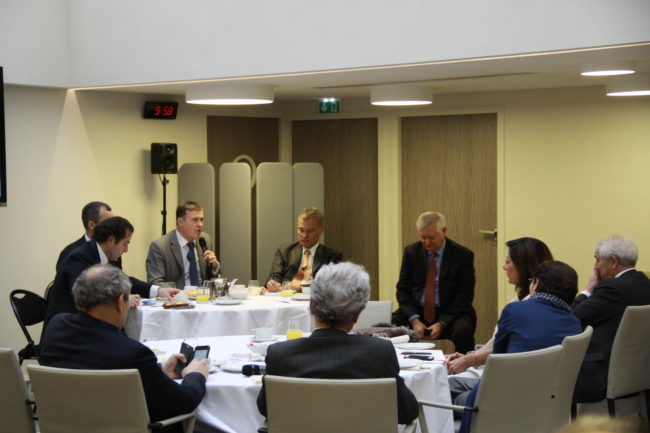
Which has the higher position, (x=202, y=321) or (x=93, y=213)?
(x=93, y=213)

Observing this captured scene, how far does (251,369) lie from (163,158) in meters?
4.71

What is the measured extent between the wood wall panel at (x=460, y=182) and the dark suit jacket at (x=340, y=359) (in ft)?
18.4

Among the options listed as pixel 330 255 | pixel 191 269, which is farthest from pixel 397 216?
pixel 191 269

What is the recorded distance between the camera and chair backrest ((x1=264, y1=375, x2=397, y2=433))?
3496 mm

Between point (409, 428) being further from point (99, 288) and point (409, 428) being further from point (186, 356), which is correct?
point (99, 288)

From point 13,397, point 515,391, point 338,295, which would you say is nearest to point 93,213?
point 13,397

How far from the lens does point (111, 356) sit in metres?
3.77

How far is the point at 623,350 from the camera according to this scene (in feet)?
16.8

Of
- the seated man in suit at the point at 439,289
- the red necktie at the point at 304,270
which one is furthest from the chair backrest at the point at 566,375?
the red necktie at the point at 304,270

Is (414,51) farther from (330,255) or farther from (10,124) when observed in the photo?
(10,124)

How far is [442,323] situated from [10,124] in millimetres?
4040

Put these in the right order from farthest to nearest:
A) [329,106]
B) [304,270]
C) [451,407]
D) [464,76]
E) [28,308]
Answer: [329,106] < [304,270] < [464,76] < [28,308] < [451,407]

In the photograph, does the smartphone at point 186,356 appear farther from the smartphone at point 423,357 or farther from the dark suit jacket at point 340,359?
the smartphone at point 423,357

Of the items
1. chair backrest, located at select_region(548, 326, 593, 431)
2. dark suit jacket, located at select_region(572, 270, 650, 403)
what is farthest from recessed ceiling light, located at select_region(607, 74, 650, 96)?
chair backrest, located at select_region(548, 326, 593, 431)
